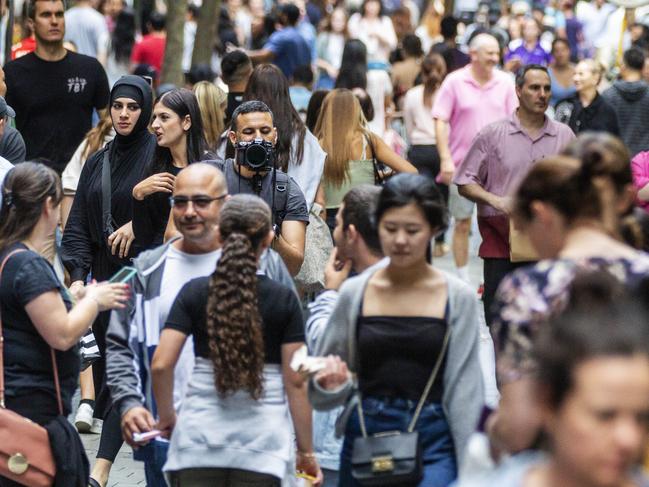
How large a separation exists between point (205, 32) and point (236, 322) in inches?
491

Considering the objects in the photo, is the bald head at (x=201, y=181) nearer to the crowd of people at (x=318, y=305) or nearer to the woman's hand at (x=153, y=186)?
the crowd of people at (x=318, y=305)

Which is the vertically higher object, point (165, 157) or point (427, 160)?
point (165, 157)

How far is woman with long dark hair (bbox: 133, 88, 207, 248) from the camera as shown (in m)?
7.56

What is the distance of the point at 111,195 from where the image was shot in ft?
26.1

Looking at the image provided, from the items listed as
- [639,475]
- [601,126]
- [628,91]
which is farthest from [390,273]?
[628,91]

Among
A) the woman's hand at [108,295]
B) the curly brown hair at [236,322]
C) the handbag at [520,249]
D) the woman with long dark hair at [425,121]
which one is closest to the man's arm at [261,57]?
the woman with long dark hair at [425,121]

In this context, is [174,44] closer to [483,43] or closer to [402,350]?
[483,43]

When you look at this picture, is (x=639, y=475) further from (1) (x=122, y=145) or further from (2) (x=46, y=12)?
(2) (x=46, y=12)

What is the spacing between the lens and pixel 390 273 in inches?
207

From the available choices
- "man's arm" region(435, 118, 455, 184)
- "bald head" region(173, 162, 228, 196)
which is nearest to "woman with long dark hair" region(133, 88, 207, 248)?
"bald head" region(173, 162, 228, 196)

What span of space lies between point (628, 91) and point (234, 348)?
878 cm

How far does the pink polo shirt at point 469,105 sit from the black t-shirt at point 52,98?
10.1 feet

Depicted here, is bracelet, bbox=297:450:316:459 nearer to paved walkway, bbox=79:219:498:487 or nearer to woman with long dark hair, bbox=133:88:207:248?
woman with long dark hair, bbox=133:88:207:248

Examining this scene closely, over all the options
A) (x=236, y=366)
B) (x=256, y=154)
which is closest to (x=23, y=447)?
(x=236, y=366)
